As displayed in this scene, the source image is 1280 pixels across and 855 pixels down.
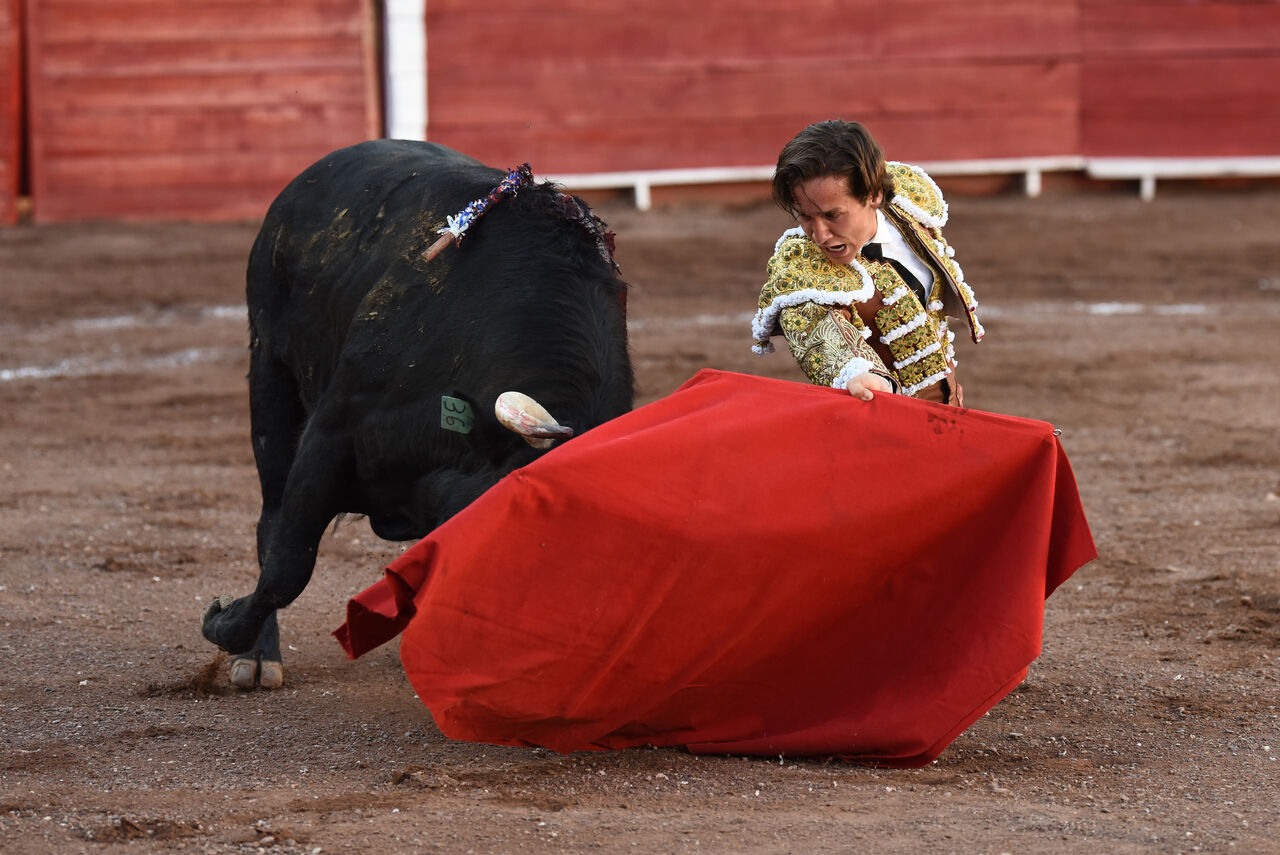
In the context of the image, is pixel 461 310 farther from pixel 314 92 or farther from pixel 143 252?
pixel 314 92

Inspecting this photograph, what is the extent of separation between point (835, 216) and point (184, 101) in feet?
26.1

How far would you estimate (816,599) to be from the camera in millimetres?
2508

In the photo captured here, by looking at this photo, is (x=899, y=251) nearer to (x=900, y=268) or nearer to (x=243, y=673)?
(x=900, y=268)

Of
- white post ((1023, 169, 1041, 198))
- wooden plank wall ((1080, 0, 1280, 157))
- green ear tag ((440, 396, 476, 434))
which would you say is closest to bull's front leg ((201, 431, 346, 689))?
green ear tag ((440, 396, 476, 434))

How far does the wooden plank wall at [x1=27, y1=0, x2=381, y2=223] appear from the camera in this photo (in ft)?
31.8

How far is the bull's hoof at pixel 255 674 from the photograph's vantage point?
127 inches

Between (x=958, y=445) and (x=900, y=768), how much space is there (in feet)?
1.69

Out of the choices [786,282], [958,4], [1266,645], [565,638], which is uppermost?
[958,4]

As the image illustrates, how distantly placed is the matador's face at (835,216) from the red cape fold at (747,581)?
27 cm

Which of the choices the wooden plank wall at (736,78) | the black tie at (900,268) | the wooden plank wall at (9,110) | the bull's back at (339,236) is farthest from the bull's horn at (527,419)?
the wooden plank wall at (9,110)

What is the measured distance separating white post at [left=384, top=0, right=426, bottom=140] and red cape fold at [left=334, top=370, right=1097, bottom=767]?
783cm

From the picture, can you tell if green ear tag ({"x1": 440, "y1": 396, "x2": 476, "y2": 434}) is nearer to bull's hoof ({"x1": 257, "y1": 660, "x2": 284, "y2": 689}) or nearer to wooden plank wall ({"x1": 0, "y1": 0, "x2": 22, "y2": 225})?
bull's hoof ({"x1": 257, "y1": 660, "x2": 284, "y2": 689})

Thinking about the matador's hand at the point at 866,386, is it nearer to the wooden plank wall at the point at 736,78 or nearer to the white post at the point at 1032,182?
the wooden plank wall at the point at 736,78

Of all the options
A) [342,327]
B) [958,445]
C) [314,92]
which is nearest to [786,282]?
[958,445]
